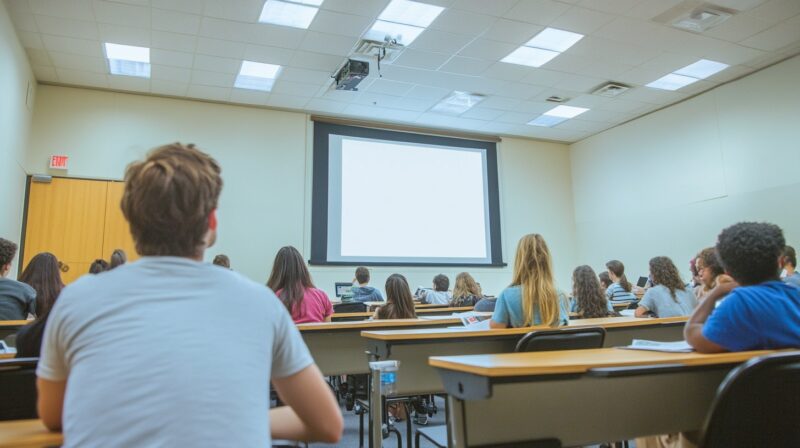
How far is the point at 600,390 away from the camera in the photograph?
1.52 m

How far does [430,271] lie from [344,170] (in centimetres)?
221

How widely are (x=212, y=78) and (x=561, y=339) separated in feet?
20.2

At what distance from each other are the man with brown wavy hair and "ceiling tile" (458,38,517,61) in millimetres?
5534

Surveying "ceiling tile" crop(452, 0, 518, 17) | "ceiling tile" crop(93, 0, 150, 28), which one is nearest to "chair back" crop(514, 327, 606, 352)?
"ceiling tile" crop(452, 0, 518, 17)

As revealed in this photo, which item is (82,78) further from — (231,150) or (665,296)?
(665,296)

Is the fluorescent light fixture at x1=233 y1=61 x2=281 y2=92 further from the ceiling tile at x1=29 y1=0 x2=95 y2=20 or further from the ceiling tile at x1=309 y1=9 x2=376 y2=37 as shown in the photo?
the ceiling tile at x1=29 y1=0 x2=95 y2=20

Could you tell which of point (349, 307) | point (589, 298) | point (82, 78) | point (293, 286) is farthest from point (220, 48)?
point (589, 298)

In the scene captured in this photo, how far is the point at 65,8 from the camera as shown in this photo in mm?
5074

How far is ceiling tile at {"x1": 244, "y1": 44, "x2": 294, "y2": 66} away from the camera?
5957mm

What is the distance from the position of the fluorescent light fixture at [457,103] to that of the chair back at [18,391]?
6576 millimetres

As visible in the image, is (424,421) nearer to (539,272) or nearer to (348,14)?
(539,272)

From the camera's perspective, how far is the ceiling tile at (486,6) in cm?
512

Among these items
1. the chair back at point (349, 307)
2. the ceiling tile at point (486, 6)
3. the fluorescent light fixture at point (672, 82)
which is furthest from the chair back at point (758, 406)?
the fluorescent light fixture at point (672, 82)

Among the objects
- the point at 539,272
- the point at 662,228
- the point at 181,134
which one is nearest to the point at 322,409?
the point at 539,272
